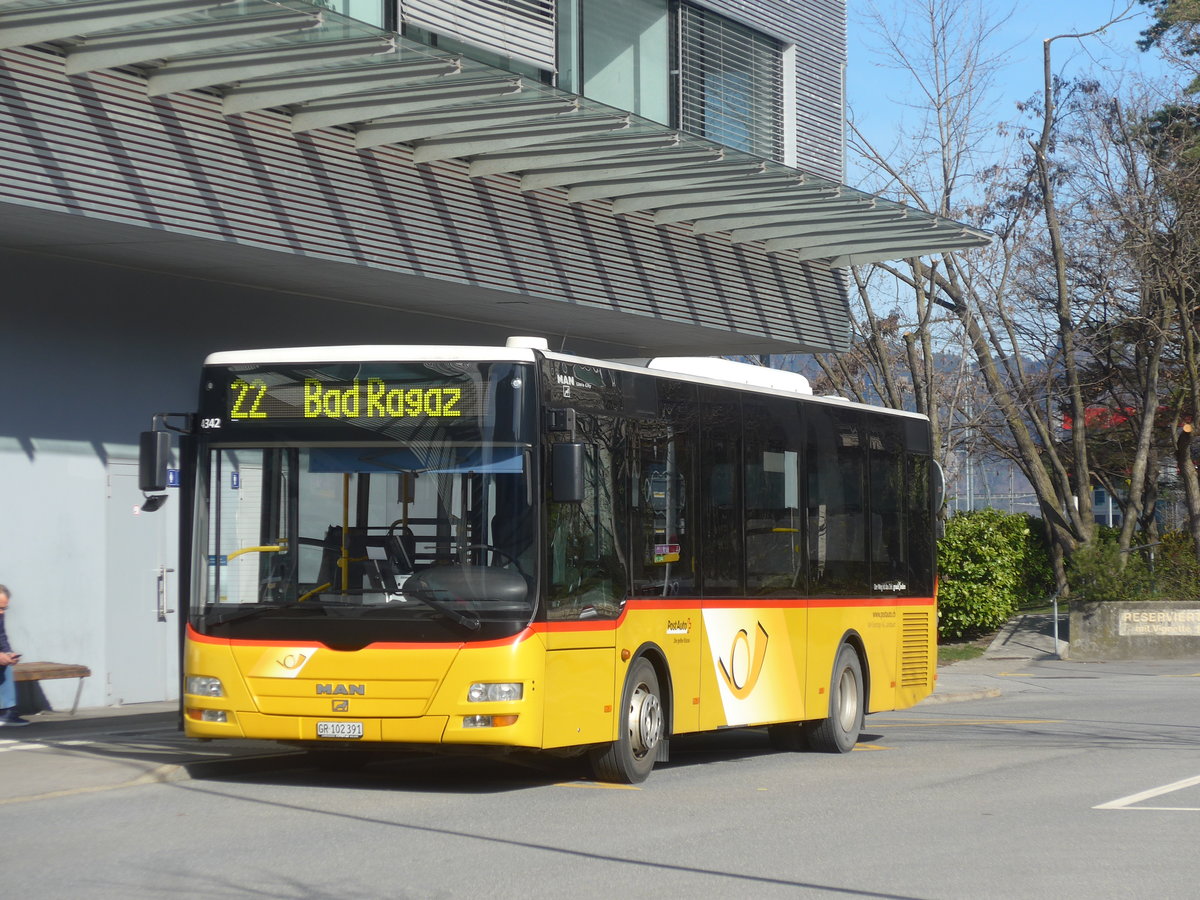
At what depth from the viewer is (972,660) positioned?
2911cm

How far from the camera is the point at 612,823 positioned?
9.88 metres

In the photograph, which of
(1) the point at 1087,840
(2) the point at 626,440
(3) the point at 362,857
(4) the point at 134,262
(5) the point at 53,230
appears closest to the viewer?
(3) the point at 362,857

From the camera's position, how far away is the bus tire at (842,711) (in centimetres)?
1476

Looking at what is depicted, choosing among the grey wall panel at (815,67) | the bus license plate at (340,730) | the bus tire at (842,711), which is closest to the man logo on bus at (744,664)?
the bus tire at (842,711)

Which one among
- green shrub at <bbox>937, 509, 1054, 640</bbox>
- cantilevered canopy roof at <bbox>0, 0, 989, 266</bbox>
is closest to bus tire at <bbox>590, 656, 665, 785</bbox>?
cantilevered canopy roof at <bbox>0, 0, 989, 266</bbox>

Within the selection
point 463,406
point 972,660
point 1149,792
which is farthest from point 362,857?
point 972,660

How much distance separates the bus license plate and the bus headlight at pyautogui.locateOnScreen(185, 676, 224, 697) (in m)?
0.77

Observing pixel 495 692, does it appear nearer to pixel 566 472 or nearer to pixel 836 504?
pixel 566 472

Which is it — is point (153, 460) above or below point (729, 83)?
below

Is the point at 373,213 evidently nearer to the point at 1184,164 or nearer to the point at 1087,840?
the point at 1087,840

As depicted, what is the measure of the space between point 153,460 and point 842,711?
22.4 feet

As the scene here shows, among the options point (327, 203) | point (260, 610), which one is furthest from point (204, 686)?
point (327, 203)

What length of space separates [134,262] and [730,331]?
900 cm

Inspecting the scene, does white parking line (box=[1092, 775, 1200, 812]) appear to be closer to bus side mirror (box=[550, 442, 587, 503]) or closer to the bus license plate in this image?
bus side mirror (box=[550, 442, 587, 503])
